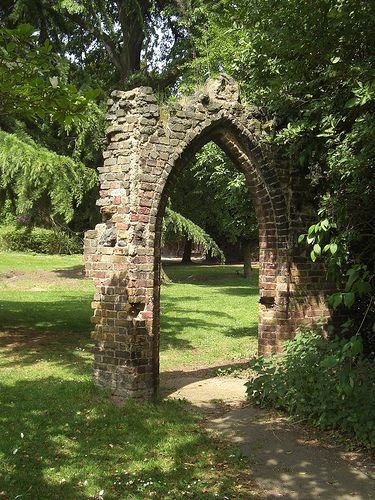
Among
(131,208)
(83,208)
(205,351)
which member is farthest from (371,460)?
(83,208)

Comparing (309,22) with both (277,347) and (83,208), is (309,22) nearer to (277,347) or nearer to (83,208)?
(277,347)

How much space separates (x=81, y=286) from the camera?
2208 centimetres

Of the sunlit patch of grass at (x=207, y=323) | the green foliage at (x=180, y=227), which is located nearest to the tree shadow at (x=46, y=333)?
the sunlit patch of grass at (x=207, y=323)

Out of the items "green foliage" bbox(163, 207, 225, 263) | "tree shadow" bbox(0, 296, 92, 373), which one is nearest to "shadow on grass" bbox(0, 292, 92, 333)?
"tree shadow" bbox(0, 296, 92, 373)

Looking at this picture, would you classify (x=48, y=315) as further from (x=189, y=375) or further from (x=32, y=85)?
(x=32, y=85)

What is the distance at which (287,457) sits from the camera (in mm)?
5301

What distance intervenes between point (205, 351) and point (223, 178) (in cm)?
390

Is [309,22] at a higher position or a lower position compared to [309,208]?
higher

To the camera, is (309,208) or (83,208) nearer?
(309,208)

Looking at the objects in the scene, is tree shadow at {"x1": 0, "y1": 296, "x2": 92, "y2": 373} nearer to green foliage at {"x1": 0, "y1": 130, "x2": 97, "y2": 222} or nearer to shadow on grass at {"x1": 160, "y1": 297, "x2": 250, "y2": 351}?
shadow on grass at {"x1": 160, "y1": 297, "x2": 250, "y2": 351}

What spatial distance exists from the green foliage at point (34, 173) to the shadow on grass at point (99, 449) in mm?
3928

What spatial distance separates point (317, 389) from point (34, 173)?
6.00 meters

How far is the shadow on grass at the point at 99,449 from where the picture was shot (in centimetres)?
458

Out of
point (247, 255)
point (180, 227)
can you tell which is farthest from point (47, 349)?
point (247, 255)
